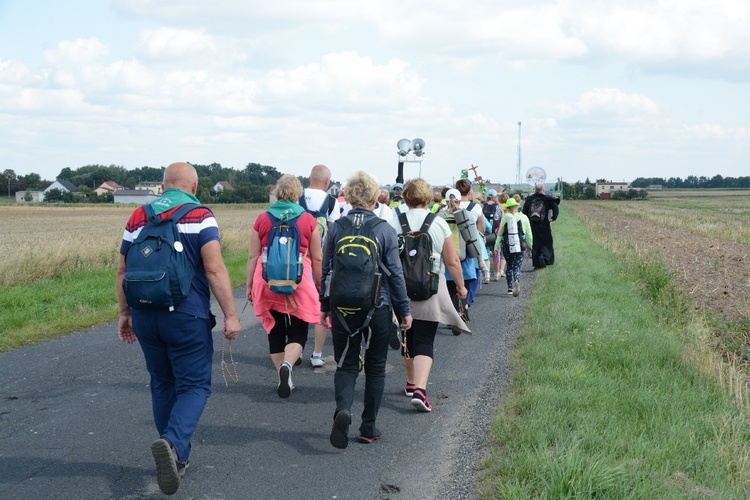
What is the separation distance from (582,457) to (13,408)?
4544 mm

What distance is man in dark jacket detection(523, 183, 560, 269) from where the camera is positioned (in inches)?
666

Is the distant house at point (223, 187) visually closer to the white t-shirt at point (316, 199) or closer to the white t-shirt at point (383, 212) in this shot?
the white t-shirt at point (383, 212)

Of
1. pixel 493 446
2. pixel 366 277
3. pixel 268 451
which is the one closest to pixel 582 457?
pixel 493 446

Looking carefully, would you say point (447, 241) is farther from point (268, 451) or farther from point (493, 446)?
point (268, 451)

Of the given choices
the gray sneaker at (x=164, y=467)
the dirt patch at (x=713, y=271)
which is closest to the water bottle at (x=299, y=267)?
the gray sneaker at (x=164, y=467)

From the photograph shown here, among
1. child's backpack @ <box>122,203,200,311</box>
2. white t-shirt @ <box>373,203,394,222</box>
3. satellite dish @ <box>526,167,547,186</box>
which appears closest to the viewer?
child's backpack @ <box>122,203,200,311</box>

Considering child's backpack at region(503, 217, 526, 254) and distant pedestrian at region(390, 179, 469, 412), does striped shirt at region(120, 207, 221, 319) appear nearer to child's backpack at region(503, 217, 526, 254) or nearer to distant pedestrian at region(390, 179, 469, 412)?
distant pedestrian at region(390, 179, 469, 412)

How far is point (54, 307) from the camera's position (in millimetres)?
11094

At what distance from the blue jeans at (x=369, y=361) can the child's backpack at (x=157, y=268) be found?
4.20 ft

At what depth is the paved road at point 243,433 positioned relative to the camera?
15.1 feet

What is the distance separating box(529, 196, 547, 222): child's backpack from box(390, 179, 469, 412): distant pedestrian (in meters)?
10.9

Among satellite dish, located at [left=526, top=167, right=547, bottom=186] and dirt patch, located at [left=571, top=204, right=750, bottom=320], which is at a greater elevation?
satellite dish, located at [left=526, top=167, right=547, bottom=186]

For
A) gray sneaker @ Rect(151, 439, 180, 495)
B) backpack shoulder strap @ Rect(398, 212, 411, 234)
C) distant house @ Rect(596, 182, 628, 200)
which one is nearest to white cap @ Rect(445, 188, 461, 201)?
backpack shoulder strap @ Rect(398, 212, 411, 234)

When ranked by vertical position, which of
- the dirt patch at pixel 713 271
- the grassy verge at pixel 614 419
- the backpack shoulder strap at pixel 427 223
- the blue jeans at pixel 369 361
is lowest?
the dirt patch at pixel 713 271
